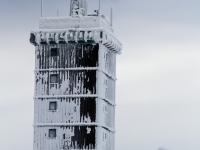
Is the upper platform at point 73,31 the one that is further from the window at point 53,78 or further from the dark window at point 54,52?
the window at point 53,78

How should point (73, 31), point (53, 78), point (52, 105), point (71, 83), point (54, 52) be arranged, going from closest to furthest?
1. point (71, 83)
2. point (73, 31)
3. point (52, 105)
4. point (53, 78)
5. point (54, 52)

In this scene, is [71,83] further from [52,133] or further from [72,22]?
[72,22]

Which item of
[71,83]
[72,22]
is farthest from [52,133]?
[72,22]

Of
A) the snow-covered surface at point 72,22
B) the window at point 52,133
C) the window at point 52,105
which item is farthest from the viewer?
the snow-covered surface at point 72,22

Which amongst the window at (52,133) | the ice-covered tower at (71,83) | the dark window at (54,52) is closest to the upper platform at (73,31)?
the ice-covered tower at (71,83)

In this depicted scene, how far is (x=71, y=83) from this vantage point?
80.9 m

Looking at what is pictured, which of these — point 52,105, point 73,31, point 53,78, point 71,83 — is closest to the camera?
point 71,83

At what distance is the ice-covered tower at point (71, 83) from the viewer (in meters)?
80.2

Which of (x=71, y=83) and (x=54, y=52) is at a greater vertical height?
(x=54, y=52)

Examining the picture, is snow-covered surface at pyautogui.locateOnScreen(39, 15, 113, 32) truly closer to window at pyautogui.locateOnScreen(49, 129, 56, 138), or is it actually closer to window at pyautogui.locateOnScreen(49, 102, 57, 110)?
window at pyautogui.locateOnScreen(49, 102, 57, 110)

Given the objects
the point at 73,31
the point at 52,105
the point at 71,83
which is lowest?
the point at 52,105

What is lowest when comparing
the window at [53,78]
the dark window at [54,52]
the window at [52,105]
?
the window at [52,105]

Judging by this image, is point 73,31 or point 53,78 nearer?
point 73,31

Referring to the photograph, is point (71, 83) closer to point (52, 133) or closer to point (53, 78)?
point (53, 78)
